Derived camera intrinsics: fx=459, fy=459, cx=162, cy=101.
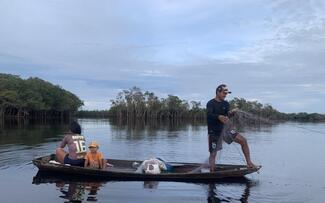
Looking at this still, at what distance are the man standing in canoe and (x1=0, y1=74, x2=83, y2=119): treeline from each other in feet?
286

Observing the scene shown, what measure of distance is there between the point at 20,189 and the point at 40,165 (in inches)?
96.4

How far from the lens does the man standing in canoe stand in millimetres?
14727

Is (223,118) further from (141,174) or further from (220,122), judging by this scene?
(141,174)

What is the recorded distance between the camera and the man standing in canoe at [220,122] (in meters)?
14.7

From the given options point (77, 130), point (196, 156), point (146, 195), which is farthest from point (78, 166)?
point (196, 156)

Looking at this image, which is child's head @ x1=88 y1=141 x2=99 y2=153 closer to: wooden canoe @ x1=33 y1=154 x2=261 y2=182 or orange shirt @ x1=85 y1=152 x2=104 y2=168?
orange shirt @ x1=85 y1=152 x2=104 y2=168

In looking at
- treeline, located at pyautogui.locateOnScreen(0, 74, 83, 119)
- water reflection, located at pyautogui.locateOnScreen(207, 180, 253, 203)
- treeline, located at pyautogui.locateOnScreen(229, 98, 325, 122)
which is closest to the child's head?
water reflection, located at pyautogui.locateOnScreen(207, 180, 253, 203)

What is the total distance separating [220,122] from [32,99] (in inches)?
3592

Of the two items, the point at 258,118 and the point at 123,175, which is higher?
the point at 258,118

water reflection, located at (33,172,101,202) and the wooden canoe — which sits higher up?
the wooden canoe

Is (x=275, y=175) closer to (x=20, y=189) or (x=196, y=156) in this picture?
(x=196, y=156)

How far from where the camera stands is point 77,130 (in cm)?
1544

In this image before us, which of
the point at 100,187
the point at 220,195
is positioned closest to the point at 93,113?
the point at 100,187

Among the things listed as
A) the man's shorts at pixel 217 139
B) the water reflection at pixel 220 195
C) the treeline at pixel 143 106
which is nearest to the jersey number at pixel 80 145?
the man's shorts at pixel 217 139
